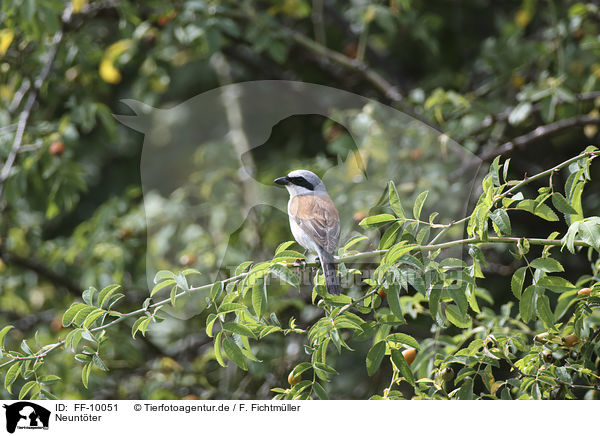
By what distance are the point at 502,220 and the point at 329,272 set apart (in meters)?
0.24

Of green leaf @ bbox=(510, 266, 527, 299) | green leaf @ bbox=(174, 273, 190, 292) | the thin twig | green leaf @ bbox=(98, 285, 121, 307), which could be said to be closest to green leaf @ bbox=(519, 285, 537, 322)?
green leaf @ bbox=(510, 266, 527, 299)

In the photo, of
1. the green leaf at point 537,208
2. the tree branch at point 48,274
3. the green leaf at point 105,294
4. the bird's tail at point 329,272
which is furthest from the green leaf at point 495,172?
the tree branch at point 48,274

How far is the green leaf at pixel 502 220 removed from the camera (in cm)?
81

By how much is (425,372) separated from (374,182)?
1.47 ft

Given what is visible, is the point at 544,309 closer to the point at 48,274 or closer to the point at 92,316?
the point at 92,316

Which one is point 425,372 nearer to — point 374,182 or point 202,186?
point 374,182

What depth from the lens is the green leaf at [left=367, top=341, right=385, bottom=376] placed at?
913 millimetres

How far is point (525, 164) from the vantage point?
1778mm

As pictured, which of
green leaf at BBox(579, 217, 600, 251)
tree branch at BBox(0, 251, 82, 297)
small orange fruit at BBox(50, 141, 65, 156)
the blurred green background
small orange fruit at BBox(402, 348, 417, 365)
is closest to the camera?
green leaf at BBox(579, 217, 600, 251)

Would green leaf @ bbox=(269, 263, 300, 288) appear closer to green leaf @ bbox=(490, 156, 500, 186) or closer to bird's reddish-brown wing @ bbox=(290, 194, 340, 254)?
bird's reddish-brown wing @ bbox=(290, 194, 340, 254)

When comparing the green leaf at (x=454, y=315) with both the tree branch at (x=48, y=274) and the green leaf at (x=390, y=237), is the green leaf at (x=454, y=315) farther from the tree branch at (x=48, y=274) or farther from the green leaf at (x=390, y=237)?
the tree branch at (x=48, y=274)

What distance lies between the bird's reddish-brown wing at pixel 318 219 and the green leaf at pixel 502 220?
0.22 metres

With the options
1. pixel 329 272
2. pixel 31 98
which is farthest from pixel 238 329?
pixel 31 98

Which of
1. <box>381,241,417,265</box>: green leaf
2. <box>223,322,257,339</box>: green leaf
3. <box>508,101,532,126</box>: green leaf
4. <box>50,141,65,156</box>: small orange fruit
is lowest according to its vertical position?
<box>50,141,65,156</box>: small orange fruit
